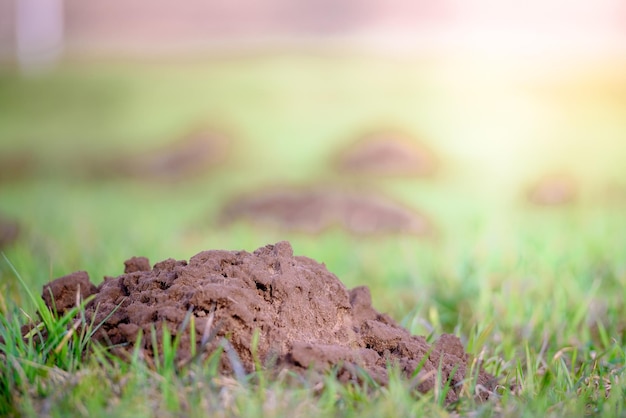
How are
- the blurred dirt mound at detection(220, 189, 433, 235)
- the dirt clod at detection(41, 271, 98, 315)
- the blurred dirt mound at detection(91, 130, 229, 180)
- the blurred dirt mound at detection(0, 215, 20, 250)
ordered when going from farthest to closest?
1. the blurred dirt mound at detection(91, 130, 229, 180)
2. the blurred dirt mound at detection(220, 189, 433, 235)
3. the blurred dirt mound at detection(0, 215, 20, 250)
4. the dirt clod at detection(41, 271, 98, 315)

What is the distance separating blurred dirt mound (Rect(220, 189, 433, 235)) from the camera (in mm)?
5723

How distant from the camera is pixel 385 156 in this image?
7809 millimetres

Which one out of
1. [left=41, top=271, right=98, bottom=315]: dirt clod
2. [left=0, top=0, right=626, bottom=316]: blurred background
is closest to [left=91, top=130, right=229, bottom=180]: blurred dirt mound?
[left=0, top=0, right=626, bottom=316]: blurred background

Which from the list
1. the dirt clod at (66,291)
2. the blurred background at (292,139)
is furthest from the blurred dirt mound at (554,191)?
the dirt clod at (66,291)

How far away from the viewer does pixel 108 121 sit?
859cm

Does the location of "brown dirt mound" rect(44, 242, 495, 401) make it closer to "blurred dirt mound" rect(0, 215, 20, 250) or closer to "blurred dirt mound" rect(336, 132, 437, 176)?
"blurred dirt mound" rect(0, 215, 20, 250)

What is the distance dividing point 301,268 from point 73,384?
0.72 metres

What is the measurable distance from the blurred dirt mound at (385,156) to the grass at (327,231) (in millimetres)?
129

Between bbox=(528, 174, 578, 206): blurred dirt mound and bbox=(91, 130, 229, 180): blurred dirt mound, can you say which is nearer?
bbox=(528, 174, 578, 206): blurred dirt mound

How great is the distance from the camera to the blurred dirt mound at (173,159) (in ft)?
27.1

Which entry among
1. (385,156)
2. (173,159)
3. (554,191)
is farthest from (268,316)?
(173,159)

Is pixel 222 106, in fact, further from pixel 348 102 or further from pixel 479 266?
pixel 479 266

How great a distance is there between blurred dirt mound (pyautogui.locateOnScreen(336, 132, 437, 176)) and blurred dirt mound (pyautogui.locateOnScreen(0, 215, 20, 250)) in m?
3.62

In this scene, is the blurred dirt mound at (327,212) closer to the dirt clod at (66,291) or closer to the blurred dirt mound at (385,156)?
the blurred dirt mound at (385,156)
